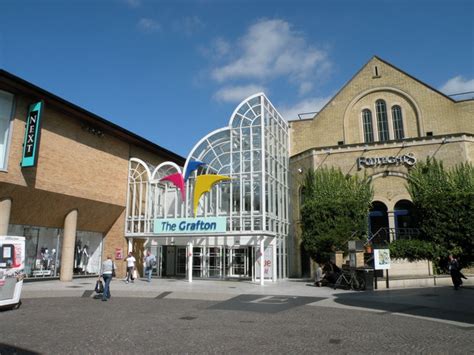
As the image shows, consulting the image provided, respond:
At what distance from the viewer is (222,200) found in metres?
24.4

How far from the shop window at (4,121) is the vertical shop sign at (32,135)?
2.57 feet

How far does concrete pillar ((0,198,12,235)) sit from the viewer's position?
60.5 ft

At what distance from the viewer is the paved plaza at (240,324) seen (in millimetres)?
7258

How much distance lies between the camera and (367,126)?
30.8 m

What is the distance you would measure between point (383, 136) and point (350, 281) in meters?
15.4

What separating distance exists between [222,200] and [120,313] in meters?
13.6

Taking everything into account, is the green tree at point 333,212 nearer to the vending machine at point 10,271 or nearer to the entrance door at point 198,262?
the entrance door at point 198,262

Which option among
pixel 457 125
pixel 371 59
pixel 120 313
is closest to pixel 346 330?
pixel 120 313

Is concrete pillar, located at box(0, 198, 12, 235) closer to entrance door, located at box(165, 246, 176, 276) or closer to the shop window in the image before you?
the shop window

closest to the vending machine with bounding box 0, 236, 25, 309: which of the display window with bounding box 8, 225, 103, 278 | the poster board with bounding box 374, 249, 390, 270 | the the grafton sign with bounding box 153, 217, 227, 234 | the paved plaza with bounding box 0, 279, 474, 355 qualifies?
the paved plaza with bounding box 0, 279, 474, 355

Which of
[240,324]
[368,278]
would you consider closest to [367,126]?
[368,278]

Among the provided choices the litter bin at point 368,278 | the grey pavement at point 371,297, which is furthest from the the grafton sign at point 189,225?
the litter bin at point 368,278

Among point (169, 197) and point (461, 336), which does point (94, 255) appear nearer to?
point (169, 197)

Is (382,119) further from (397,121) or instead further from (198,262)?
(198,262)
